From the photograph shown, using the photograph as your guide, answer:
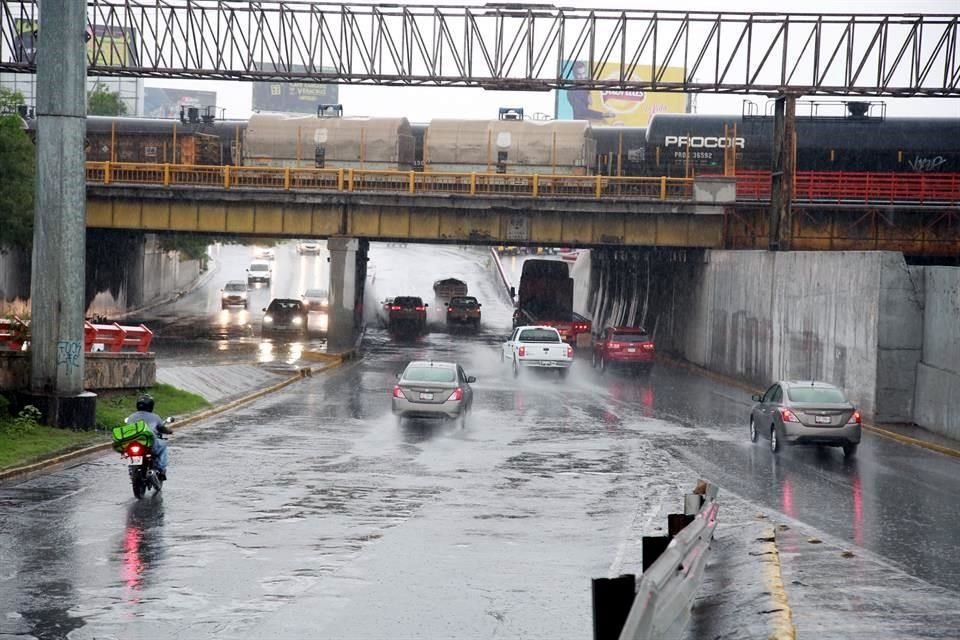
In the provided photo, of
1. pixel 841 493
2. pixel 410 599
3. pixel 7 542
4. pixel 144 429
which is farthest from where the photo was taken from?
pixel 841 493

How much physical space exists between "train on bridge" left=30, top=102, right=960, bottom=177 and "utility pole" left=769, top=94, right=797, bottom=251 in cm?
1061

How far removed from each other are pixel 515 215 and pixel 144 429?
4169 centimetres

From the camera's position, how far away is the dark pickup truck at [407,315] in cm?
7375

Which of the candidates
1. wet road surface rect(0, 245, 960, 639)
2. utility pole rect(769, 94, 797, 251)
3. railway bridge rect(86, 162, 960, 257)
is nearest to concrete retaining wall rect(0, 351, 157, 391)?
wet road surface rect(0, 245, 960, 639)

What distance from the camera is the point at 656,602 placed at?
740cm

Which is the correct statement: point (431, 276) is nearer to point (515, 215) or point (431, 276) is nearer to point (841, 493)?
point (515, 215)

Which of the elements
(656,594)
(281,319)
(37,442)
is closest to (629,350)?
(281,319)

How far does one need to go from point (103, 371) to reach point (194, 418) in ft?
7.33

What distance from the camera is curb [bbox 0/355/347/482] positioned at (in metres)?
21.1

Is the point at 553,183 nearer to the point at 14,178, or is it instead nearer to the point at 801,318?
the point at 801,318

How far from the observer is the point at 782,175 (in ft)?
166

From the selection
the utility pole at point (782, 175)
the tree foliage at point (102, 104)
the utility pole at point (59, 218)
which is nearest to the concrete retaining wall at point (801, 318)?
the utility pole at point (782, 175)

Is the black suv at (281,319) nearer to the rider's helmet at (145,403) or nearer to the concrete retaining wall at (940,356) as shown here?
the concrete retaining wall at (940,356)

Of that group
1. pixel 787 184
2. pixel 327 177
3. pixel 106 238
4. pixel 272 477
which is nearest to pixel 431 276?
pixel 106 238
